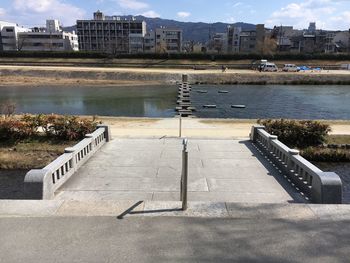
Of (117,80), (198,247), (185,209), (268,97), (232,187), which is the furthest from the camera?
(117,80)

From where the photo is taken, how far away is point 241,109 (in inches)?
1161

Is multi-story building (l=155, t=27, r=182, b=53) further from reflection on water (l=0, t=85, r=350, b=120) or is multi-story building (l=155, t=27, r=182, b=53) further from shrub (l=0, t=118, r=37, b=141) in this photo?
shrub (l=0, t=118, r=37, b=141)

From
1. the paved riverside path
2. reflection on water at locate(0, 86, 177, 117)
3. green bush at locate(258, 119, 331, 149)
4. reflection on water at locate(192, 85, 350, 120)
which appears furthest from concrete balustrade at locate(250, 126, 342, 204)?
reflection on water at locate(0, 86, 177, 117)

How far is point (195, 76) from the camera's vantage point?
55031mm

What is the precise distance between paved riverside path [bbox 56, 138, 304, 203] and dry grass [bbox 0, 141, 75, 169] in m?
1.90

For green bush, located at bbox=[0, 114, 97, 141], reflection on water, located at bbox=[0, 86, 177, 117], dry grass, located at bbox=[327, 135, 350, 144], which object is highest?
green bush, located at bbox=[0, 114, 97, 141]

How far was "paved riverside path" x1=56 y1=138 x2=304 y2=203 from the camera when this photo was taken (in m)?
7.00

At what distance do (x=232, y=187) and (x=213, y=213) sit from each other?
275 centimetres

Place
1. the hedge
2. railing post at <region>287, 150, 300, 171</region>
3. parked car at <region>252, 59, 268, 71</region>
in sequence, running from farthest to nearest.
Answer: the hedge < parked car at <region>252, 59, 268, 71</region> < railing post at <region>287, 150, 300, 171</region>

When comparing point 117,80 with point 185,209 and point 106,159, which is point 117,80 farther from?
point 185,209

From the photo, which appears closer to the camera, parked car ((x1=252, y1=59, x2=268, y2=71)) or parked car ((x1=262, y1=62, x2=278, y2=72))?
parked car ((x1=262, y1=62, x2=278, y2=72))

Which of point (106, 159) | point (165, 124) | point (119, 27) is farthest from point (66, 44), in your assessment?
point (106, 159)

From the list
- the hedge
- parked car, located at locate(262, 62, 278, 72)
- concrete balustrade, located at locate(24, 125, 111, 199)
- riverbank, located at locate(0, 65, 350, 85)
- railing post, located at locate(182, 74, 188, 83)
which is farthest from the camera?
the hedge

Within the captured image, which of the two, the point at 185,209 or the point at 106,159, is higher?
the point at 185,209
